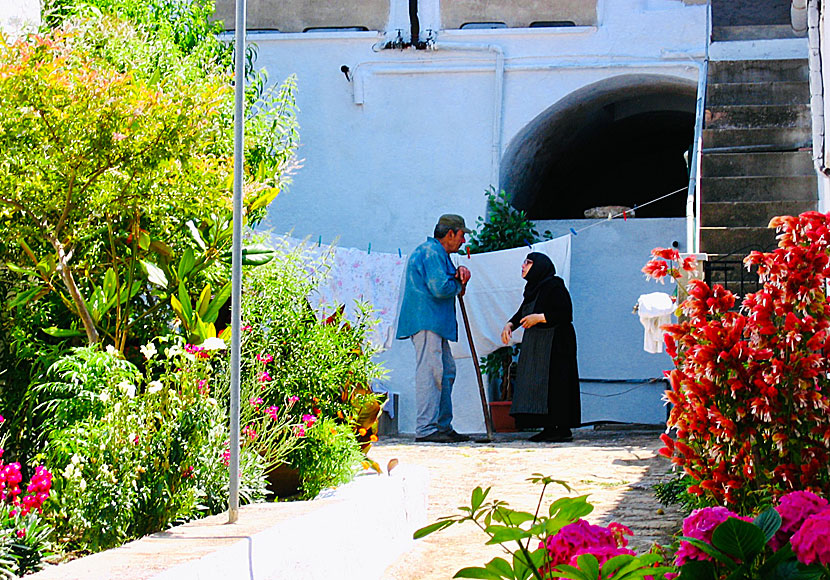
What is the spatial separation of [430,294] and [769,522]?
718 centimetres

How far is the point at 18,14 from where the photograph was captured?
506cm

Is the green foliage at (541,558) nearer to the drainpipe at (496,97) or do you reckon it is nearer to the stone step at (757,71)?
the stone step at (757,71)

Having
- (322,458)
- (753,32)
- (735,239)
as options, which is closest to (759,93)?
(753,32)

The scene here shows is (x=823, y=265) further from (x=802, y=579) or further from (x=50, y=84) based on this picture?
(x=50, y=84)

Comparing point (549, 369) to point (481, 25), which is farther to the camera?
point (481, 25)

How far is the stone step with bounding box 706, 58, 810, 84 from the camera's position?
10.3 m

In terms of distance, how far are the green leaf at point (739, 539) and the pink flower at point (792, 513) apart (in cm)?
16

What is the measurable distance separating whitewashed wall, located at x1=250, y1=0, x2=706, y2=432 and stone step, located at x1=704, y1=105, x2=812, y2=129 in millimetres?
1510

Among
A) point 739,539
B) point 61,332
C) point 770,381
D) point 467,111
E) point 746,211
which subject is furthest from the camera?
point 467,111

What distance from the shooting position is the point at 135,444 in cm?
367

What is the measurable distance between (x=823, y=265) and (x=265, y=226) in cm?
835

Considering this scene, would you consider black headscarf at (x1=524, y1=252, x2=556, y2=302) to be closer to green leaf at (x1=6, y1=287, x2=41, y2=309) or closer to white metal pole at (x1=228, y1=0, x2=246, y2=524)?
green leaf at (x1=6, y1=287, x2=41, y2=309)

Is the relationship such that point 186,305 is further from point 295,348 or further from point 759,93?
point 759,93

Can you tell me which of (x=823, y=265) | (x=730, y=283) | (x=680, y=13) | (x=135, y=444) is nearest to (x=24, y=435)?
(x=135, y=444)
